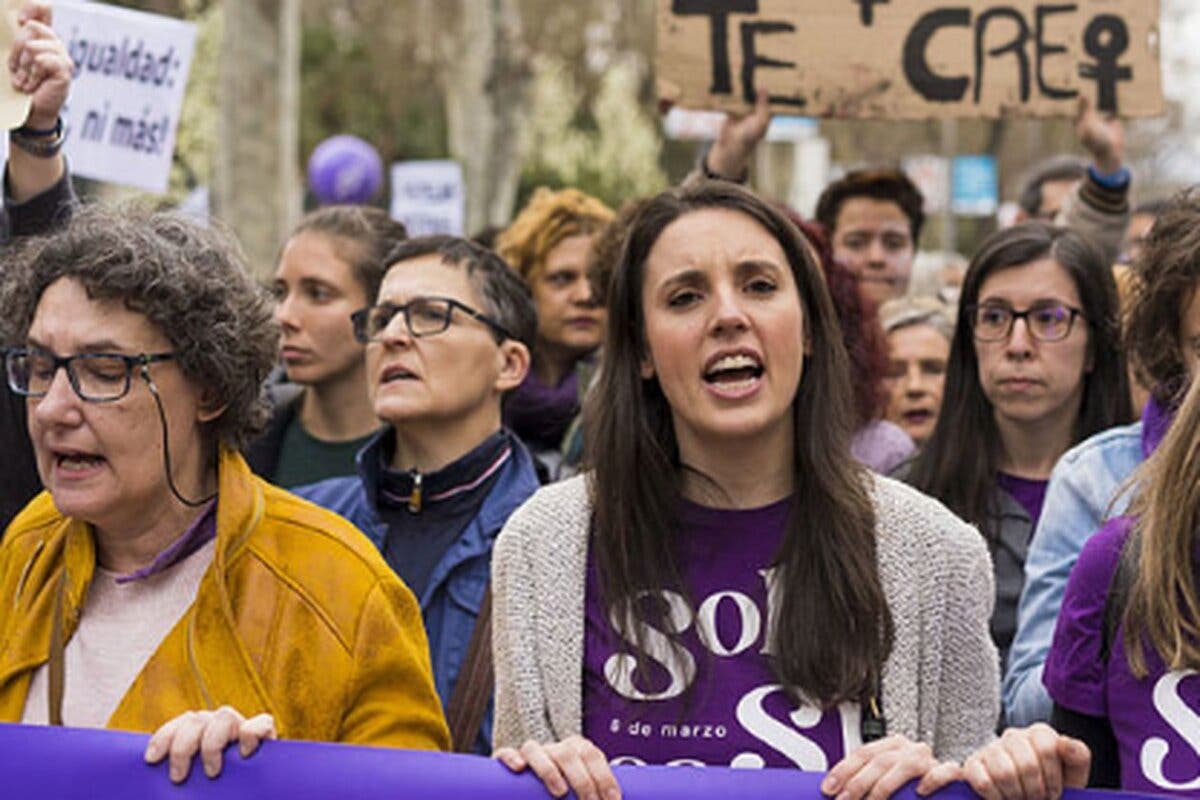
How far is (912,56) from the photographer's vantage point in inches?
245

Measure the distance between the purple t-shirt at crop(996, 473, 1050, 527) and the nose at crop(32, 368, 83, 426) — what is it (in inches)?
90.2

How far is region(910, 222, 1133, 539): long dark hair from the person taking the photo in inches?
188

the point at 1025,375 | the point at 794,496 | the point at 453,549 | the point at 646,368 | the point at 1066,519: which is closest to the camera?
the point at 794,496

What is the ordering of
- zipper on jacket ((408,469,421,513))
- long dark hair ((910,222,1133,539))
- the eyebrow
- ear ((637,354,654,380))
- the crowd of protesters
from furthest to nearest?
long dark hair ((910,222,1133,539)), zipper on jacket ((408,469,421,513)), ear ((637,354,654,380)), the eyebrow, the crowd of protesters

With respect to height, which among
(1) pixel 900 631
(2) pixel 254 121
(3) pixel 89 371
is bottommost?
(1) pixel 900 631

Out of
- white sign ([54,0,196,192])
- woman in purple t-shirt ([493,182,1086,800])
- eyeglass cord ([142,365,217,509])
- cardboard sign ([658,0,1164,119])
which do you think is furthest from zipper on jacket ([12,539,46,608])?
cardboard sign ([658,0,1164,119])

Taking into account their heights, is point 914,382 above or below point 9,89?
below

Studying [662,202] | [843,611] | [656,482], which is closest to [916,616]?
[843,611]

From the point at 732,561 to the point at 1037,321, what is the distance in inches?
72.6

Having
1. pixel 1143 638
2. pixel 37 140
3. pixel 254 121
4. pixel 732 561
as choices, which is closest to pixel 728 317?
pixel 732 561

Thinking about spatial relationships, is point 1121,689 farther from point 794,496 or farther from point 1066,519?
point 1066,519

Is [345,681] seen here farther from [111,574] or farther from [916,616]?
[916,616]

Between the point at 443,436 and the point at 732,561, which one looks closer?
the point at 732,561

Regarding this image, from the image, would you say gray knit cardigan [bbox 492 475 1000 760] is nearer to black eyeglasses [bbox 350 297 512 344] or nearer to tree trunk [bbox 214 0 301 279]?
black eyeglasses [bbox 350 297 512 344]
